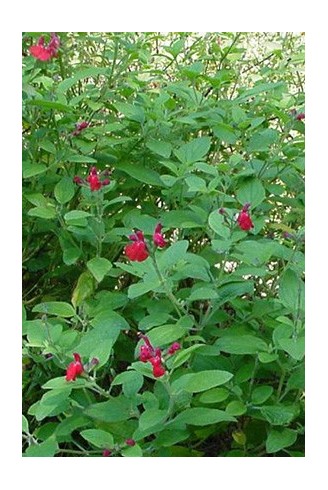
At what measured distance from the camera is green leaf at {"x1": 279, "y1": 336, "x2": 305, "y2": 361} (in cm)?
97

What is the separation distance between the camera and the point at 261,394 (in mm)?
1075

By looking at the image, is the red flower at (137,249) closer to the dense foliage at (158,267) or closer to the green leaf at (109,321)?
the dense foliage at (158,267)

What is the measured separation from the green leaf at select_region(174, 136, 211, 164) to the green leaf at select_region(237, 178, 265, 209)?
92mm

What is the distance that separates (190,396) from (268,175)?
0.49m

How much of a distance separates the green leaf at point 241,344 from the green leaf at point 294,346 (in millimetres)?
66

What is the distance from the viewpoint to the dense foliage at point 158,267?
3.29ft

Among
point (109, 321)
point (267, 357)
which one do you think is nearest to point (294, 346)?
point (267, 357)

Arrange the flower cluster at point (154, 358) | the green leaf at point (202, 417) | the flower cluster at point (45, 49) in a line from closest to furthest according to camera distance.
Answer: the flower cluster at point (154, 358)
the green leaf at point (202, 417)
the flower cluster at point (45, 49)

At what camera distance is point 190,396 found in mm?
1006

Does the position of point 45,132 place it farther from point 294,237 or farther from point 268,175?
point 294,237

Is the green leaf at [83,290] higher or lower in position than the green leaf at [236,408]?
higher

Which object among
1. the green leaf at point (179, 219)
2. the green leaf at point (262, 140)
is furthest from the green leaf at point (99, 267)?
the green leaf at point (262, 140)

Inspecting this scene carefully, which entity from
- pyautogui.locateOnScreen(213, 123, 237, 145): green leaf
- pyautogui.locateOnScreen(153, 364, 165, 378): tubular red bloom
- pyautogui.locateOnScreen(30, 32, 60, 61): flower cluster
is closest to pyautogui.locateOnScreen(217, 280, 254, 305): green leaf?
pyautogui.locateOnScreen(153, 364, 165, 378): tubular red bloom
